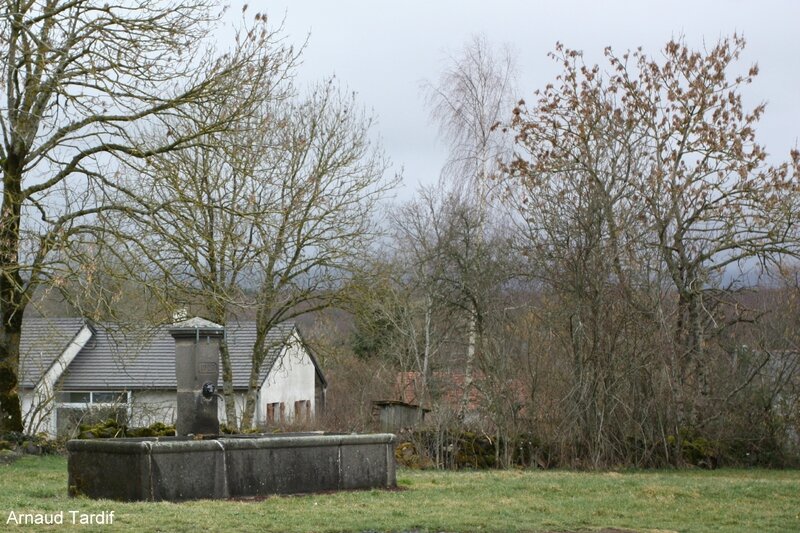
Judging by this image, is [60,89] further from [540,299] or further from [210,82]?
[540,299]

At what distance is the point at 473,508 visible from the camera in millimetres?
11227

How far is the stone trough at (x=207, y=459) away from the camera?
11.7 m

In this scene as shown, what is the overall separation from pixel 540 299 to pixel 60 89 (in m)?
11.7

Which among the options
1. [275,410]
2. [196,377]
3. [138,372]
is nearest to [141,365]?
[138,372]

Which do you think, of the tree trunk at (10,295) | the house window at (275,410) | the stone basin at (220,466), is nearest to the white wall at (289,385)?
the house window at (275,410)

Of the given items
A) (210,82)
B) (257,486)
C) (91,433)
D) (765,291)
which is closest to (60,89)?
(210,82)

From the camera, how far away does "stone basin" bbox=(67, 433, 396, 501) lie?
38.1 feet

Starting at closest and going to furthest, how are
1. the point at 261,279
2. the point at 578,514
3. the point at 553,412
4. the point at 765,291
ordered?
the point at 578,514
the point at 553,412
the point at 765,291
the point at 261,279

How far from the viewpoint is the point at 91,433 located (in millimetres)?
18484

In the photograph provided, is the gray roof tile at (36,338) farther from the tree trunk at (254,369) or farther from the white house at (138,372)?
the tree trunk at (254,369)

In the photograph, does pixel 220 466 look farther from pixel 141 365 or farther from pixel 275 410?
pixel 275 410

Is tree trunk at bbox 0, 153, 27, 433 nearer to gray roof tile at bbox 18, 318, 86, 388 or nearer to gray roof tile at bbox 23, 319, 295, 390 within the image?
gray roof tile at bbox 18, 318, 86, 388

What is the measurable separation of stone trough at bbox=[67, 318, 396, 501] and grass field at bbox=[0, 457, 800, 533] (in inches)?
17.0

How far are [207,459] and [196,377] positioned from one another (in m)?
1.82
